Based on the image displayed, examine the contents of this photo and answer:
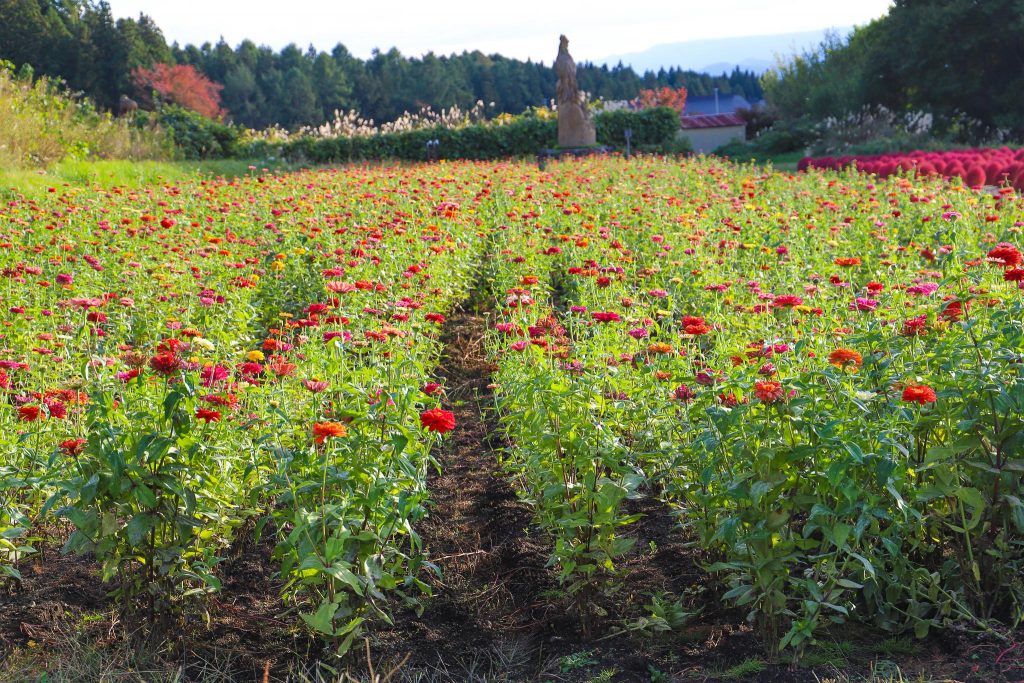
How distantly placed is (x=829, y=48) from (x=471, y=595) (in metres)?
49.9

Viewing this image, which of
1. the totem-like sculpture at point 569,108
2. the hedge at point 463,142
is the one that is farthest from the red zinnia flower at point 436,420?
the hedge at point 463,142

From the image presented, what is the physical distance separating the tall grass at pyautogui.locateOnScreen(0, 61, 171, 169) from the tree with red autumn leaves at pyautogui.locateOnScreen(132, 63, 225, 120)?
83.8 feet

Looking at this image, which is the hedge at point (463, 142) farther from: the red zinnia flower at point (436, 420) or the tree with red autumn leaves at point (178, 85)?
the red zinnia flower at point (436, 420)

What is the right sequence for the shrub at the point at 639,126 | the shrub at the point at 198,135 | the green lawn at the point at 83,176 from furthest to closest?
the shrub at the point at 639,126, the shrub at the point at 198,135, the green lawn at the point at 83,176

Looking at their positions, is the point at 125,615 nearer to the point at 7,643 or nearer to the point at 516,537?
the point at 7,643

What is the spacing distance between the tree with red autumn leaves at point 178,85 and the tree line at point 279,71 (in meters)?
0.58

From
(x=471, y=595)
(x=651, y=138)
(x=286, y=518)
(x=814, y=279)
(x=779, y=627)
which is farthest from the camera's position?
(x=651, y=138)

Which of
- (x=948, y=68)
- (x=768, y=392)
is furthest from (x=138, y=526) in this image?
(x=948, y=68)

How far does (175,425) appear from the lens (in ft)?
9.95

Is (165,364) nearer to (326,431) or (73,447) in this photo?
(73,447)

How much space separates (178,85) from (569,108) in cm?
2998

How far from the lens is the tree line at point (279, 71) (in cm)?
4141

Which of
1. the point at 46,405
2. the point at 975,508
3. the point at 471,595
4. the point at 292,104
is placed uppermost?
the point at 292,104

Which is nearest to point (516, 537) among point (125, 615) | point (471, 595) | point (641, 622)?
point (471, 595)
